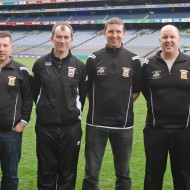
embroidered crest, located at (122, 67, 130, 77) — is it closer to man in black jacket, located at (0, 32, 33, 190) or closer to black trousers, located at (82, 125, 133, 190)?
black trousers, located at (82, 125, 133, 190)

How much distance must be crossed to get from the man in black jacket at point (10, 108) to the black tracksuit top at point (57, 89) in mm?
171

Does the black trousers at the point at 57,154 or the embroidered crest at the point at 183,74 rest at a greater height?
the embroidered crest at the point at 183,74

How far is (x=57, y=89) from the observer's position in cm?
378

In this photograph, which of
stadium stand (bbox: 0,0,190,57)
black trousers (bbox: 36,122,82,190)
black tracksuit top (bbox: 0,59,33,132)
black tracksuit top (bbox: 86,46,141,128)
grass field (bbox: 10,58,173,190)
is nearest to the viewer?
black tracksuit top (bbox: 0,59,33,132)

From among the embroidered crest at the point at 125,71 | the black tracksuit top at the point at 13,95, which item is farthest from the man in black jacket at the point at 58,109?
the embroidered crest at the point at 125,71

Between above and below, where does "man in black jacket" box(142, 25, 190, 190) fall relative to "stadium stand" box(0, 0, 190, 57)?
below

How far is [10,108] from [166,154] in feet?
6.05

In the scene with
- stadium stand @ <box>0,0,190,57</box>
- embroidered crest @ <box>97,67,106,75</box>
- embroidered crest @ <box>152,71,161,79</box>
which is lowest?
embroidered crest @ <box>152,71,161,79</box>

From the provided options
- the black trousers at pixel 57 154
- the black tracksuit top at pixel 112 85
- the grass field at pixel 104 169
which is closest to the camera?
the black trousers at pixel 57 154

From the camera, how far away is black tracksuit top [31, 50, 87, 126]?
3781mm

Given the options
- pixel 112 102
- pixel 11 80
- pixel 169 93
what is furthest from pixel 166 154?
pixel 11 80

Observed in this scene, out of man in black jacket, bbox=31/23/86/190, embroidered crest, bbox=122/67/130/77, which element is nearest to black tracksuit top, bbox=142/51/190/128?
embroidered crest, bbox=122/67/130/77

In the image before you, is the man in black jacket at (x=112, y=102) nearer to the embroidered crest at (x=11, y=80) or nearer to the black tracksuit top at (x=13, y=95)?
the black tracksuit top at (x=13, y=95)

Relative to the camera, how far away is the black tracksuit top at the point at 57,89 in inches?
149
